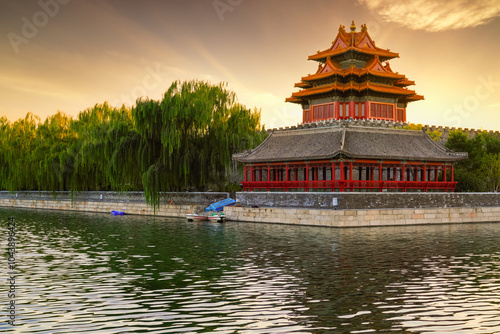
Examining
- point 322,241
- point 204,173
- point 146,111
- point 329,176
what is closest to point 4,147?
point 146,111

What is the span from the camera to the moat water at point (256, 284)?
8836 millimetres

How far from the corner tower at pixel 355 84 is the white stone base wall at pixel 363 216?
685 inches

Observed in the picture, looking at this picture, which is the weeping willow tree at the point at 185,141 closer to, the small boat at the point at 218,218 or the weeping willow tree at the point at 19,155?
the small boat at the point at 218,218

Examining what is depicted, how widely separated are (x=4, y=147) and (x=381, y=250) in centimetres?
3465

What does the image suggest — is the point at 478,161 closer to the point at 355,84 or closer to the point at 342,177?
the point at 355,84

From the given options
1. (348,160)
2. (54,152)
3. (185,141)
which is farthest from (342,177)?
(54,152)

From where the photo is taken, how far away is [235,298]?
10.5 metres

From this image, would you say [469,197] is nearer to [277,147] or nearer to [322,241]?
[277,147]

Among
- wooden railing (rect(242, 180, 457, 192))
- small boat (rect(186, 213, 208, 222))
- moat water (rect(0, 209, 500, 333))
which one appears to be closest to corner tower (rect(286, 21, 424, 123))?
wooden railing (rect(242, 180, 457, 192))

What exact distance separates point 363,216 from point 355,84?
70.0 feet

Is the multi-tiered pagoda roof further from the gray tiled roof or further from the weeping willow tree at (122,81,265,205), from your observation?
the weeping willow tree at (122,81,265,205)

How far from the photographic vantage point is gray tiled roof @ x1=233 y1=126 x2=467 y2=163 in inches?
1150

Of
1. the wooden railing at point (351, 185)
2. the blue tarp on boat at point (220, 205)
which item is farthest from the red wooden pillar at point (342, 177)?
the blue tarp on boat at point (220, 205)

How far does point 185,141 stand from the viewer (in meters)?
33.0
